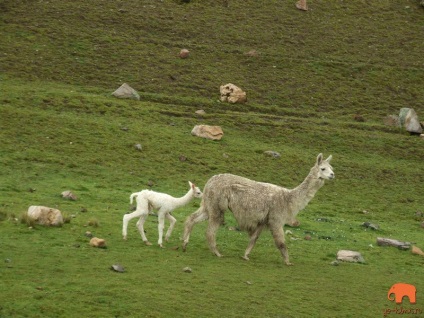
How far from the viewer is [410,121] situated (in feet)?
140

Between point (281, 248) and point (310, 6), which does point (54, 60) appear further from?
point (281, 248)

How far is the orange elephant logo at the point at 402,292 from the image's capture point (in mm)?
19848

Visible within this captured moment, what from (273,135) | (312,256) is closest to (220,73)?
(273,135)

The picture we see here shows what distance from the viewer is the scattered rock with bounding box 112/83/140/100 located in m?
39.9

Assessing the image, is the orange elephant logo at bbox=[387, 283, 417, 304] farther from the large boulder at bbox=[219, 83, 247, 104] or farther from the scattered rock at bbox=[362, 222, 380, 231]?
the large boulder at bbox=[219, 83, 247, 104]

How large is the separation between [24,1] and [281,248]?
32.9 m

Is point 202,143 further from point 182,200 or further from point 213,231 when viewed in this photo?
point 213,231

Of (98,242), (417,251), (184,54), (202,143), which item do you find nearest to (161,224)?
(98,242)

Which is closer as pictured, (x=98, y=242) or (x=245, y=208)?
(x=98, y=242)

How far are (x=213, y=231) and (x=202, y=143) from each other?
1454 centimetres

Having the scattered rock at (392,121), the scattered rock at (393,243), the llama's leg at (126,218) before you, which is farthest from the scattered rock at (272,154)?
the llama's leg at (126,218)

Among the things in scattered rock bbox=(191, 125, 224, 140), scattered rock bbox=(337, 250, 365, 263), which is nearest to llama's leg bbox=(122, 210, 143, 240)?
scattered rock bbox=(337, 250, 365, 263)

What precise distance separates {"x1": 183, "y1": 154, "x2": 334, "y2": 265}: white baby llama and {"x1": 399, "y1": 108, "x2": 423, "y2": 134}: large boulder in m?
22.2

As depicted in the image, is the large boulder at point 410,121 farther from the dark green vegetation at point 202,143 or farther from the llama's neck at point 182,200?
the llama's neck at point 182,200
